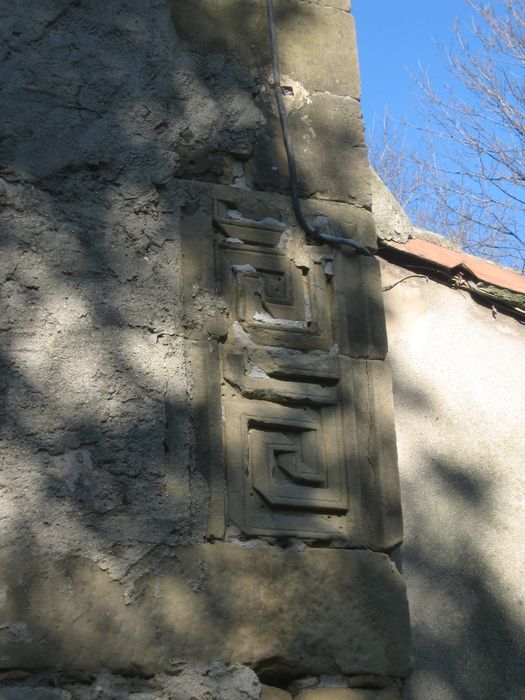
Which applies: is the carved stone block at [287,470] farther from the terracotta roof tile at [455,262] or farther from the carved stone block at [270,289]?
the terracotta roof tile at [455,262]

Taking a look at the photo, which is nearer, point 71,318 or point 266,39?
point 71,318

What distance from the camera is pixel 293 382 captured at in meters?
2.47

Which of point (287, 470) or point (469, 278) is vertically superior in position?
point (469, 278)

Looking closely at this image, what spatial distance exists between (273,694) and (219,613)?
0.20 m

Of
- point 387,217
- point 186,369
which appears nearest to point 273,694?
point 186,369

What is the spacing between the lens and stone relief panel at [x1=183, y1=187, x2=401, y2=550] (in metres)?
2.33

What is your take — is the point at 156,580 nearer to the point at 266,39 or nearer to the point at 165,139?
the point at 165,139

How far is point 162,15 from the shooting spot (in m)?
2.72

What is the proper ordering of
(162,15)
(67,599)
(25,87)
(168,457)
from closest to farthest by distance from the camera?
(67,599)
(168,457)
(25,87)
(162,15)

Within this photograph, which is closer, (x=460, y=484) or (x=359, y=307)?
(x=359, y=307)

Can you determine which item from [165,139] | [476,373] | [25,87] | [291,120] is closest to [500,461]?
[476,373]

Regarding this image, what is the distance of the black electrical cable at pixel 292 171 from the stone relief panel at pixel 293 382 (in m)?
0.03

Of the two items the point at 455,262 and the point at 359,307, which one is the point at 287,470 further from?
the point at 455,262

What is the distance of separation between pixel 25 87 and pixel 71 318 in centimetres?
59
